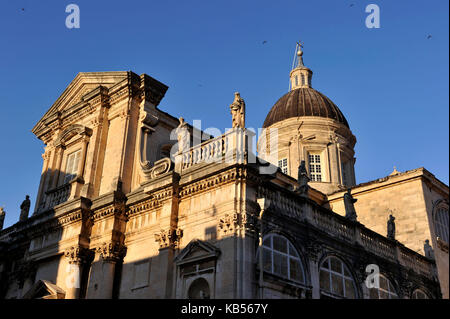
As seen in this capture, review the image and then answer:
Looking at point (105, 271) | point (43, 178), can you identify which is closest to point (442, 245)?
point (105, 271)

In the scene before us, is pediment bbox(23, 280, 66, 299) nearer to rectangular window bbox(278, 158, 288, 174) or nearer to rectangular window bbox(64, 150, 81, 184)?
rectangular window bbox(64, 150, 81, 184)

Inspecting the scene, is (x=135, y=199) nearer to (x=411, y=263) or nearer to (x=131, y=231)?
(x=131, y=231)

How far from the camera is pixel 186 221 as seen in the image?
55.6ft

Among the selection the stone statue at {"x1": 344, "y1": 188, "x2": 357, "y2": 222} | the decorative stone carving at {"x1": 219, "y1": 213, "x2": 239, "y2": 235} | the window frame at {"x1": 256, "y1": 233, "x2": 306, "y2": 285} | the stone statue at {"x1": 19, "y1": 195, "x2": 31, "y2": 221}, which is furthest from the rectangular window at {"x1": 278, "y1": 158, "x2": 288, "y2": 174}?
the decorative stone carving at {"x1": 219, "y1": 213, "x2": 239, "y2": 235}

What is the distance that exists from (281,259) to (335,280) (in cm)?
307

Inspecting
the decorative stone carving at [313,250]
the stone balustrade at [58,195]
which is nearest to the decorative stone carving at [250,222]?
the decorative stone carving at [313,250]

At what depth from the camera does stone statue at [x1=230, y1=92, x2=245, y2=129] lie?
17016mm

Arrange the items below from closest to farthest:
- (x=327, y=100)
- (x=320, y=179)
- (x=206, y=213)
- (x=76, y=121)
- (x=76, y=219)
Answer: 1. (x=206, y=213)
2. (x=76, y=219)
3. (x=76, y=121)
4. (x=320, y=179)
5. (x=327, y=100)

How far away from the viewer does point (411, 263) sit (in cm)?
2238

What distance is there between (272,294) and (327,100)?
75.9ft

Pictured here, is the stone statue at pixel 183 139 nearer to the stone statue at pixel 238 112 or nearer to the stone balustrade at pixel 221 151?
the stone balustrade at pixel 221 151

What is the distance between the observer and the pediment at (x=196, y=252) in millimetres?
15295

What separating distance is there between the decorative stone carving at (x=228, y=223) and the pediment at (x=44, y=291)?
7.82m
